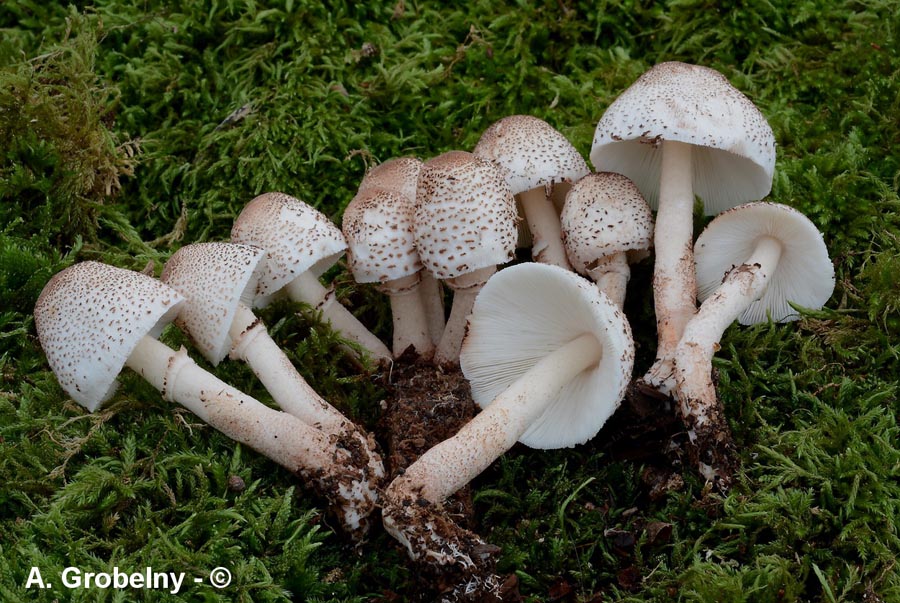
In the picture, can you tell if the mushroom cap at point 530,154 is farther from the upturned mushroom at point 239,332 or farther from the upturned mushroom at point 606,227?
the upturned mushroom at point 239,332

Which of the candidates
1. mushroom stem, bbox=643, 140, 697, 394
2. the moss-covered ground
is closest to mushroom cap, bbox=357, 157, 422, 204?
the moss-covered ground

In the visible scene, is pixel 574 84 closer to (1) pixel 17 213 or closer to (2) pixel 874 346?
(2) pixel 874 346

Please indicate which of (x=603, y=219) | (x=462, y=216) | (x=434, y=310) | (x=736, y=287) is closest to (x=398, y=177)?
(x=462, y=216)

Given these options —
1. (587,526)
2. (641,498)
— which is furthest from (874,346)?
(587,526)

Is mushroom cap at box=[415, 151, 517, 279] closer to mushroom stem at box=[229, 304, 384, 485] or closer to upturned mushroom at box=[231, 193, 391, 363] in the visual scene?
upturned mushroom at box=[231, 193, 391, 363]

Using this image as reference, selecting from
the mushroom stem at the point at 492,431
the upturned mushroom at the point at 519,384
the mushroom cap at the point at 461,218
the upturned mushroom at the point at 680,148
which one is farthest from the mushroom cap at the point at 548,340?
the upturned mushroom at the point at 680,148

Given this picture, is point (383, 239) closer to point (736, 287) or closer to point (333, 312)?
point (333, 312)
